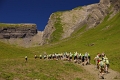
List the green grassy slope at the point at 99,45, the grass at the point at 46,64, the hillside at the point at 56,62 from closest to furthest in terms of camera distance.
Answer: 1. the grass at the point at 46,64
2. the hillside at the point at 56,62
3. the green grassy slope at the point at 99,45

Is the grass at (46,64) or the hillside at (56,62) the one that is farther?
the hillside at (56,62)

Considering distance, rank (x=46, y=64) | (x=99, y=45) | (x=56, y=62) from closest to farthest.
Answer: (x=46, y=64) → (x=56, y=62) → (x=99, y=45)

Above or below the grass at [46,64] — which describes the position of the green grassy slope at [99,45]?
above

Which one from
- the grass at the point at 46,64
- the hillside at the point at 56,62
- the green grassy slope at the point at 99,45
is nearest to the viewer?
the grass at the point at 46,64

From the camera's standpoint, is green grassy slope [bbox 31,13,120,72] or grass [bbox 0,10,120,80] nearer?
grass [bbox 0,10,120,80]

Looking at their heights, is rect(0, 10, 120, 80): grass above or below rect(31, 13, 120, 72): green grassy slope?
below

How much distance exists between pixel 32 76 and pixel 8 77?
3.49 metres

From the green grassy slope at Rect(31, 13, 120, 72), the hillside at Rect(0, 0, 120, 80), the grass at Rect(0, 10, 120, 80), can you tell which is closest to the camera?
the grass at Rect(0, 10, 120, 80)

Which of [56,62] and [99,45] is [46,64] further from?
[99,45]

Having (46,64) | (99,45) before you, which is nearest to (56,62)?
(46,64)

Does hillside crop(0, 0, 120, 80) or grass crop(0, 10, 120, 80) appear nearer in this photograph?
grass crop(0, 10, 120, 80)

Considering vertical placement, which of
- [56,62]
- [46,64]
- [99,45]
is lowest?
[46,64]

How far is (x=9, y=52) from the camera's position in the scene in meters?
82.1

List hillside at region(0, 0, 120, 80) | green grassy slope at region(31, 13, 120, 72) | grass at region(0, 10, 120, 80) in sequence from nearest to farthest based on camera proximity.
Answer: grass at region(0, 10, 120, 80)
hillside at region(0, 0, 120, 80)
green grassy slope at region(31, 13, 120, 72)
